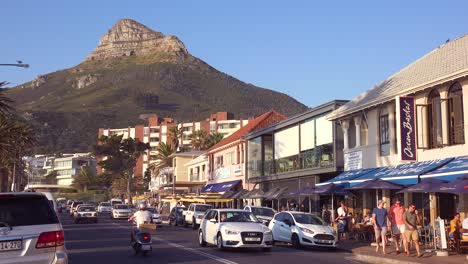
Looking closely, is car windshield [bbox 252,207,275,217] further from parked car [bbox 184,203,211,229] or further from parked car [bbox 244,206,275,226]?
parked car [bbox 184,203,211,229]

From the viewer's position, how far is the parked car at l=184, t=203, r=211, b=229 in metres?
39.3

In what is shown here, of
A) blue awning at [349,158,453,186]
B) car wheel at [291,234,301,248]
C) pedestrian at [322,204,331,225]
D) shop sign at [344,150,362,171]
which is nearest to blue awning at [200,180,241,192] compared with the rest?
pedestrian at [322,204,331,225]

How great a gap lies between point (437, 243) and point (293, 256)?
5.36 m

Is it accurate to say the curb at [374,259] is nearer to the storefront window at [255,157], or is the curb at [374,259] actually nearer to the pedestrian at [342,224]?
the pedestrian at [342,224]

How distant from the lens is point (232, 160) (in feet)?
182

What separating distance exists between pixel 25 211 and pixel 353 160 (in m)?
24.4

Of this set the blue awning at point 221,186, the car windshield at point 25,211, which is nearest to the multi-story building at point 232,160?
the blue awning at point 221,186

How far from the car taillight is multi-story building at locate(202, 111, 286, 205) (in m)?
41.1

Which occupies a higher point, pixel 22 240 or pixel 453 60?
pixel 453 60

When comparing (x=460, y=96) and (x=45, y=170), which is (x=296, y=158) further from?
(x=45, y=170)

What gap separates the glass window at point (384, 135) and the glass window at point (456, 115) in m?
4.42

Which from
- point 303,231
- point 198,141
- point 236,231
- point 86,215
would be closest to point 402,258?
point 303,231

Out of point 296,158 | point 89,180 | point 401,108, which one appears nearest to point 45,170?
point 89,180

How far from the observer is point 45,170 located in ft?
580
